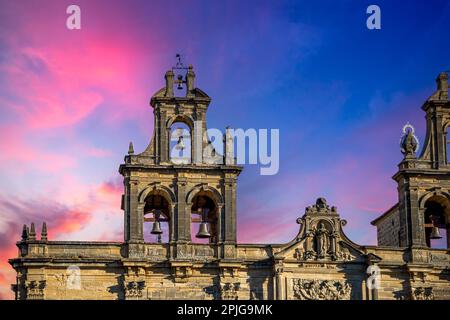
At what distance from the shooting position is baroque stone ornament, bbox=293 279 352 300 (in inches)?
2245

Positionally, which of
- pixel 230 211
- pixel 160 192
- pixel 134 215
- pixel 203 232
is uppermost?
→ pixel 160 192

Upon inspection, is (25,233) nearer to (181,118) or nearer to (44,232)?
(44,232)

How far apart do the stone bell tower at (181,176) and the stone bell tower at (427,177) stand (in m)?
7.62

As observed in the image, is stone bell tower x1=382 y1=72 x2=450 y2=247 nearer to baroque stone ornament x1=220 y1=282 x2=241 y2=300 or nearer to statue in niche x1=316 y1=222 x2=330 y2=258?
statue in niche x1=316 y1=222 x2=330 y2=258

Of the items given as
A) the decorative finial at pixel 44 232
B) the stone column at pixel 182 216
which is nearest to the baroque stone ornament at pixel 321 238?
the stone column at pixel 182 216

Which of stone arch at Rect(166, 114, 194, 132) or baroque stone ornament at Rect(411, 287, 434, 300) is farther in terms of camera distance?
stone arch at Rect(166, 114, 194, 132)

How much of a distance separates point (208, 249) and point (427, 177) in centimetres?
1032

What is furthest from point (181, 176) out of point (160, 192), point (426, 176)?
point (426, 176)

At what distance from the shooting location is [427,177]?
59.2 metres

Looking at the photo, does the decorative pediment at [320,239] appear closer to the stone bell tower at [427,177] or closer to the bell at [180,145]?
the stone bell tower at [427,177]

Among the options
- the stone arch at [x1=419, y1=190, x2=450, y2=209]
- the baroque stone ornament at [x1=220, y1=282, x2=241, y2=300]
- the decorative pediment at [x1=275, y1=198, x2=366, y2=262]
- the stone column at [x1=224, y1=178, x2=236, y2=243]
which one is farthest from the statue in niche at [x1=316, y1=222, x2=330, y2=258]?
the stone arch at [x1=419, y1=190, x2=450, y2=209]

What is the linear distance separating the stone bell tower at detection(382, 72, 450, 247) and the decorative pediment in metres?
2.89

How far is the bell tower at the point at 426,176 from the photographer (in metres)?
58.8
